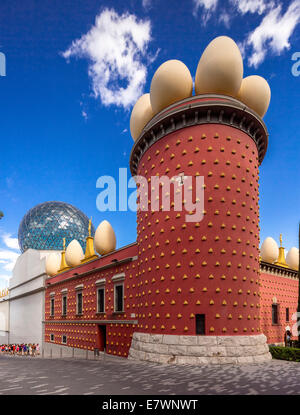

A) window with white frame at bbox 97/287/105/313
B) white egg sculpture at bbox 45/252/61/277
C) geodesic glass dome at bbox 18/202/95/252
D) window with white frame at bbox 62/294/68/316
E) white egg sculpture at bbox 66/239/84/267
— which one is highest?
geodesic glass dome at bbox 18/202/95/252

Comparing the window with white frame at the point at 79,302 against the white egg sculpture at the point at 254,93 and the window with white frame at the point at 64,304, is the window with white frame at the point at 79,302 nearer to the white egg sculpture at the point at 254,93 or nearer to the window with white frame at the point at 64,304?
the window with white frame at the point at 64,304

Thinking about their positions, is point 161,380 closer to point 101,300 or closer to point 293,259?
point 101,300

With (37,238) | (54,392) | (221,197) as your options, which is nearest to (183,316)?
(221,197)

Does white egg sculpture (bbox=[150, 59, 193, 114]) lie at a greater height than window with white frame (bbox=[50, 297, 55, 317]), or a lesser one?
greater

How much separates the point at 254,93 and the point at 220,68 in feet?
10.0

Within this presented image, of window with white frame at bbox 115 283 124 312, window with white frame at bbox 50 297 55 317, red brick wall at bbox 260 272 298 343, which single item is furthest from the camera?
window with white frame at bbox 50 297 55 317

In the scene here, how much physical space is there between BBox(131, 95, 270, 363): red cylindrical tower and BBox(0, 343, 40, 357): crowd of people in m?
17.3

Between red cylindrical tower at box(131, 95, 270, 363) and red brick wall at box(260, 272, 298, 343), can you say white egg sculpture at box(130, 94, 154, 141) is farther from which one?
red brick wall at box(260, 272, 298, 343)

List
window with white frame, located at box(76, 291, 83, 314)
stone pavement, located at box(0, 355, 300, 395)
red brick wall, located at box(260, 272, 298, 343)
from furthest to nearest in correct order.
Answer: window with white frame, located at box(76, 291, 83, 314) → red brick wall, located at box(260, 272, 298, 343) → stone pavement, located at box(0, 355, 300, 395)

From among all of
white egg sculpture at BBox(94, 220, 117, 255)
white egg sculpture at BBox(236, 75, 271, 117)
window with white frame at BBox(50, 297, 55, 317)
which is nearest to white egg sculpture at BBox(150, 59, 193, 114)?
white egg sculpture at BBox(236, 75, 271, 117)

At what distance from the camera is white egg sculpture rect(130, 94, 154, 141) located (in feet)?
69.3

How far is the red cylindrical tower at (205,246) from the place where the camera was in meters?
15.6
